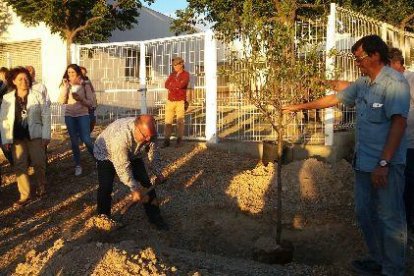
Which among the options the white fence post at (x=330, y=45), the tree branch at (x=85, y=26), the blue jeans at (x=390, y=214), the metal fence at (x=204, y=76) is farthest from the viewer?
the tree branch at (x=85, y=26)

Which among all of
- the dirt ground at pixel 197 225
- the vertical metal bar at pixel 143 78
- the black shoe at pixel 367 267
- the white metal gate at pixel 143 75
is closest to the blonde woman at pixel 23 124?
the dirt ground at pixel 197 225

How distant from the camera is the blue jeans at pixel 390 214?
3861mm

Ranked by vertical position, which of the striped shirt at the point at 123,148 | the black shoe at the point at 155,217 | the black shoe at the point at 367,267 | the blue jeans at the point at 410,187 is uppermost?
the striped shirt at the point at 123,148

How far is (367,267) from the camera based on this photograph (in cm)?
439

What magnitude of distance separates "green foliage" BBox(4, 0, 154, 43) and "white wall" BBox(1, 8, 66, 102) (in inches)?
24.6

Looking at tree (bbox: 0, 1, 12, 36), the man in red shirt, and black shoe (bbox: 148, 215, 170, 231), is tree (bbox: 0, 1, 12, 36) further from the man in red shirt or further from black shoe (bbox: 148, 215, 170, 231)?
black shoe (bbox: 148, 215, 170, 231)

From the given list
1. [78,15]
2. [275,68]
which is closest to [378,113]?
[275,68]

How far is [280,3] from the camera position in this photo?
10.2 metres

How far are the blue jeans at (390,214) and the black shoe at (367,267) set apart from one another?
316 millimetres

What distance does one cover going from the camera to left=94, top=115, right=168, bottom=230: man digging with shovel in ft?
15.6

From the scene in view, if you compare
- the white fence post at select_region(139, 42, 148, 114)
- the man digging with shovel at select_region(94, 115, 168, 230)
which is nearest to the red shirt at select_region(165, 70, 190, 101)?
the white fence post at select_region(139, 42, 148, 114)

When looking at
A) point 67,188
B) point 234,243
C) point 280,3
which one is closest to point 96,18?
point 280,3

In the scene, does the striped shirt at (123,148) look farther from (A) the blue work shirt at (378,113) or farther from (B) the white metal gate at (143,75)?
(B) the white metal gate at (143,75)

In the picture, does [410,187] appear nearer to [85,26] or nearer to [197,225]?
[197,225]
